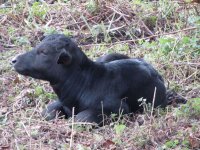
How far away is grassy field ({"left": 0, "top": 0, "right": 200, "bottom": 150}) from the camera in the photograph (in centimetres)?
686

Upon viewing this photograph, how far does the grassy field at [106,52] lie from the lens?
6.86m

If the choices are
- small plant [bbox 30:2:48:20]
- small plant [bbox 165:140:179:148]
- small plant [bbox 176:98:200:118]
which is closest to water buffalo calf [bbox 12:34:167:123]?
small plant [bbox 176:98:200:118]

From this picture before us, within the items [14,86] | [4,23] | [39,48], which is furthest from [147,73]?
[4,23]

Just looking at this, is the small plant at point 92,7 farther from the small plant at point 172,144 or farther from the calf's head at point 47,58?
the small plant at point 172,144

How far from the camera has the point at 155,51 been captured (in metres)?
10.0

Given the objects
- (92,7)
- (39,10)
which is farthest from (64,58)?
(39,10)

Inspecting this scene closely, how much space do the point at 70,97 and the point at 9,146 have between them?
56.1 inches

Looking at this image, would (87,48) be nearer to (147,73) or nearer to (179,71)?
(179,71)

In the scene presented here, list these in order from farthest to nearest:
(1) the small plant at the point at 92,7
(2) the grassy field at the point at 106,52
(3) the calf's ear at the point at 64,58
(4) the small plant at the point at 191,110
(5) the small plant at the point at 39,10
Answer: (5) the small plant at the point at 39,10
(1) the small plant at the point at 92,7
(3) the calf's ear at the point at 64,58
(4) the small plant at the point at 191,110
(2) the grassy field at the point at 106,52

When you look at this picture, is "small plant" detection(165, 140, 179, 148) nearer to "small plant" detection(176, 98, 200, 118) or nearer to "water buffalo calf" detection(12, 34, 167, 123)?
"small plant" detection(176, 98, 200, 118)

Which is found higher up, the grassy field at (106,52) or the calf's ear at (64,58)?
the calf's ear at (64,58)

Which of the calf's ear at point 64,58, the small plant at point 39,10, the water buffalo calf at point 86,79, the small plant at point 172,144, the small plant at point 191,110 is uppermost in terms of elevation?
the small plant at point 39,10

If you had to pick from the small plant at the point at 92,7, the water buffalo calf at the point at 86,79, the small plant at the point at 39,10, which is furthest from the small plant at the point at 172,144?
the small plant at the point at 39,10

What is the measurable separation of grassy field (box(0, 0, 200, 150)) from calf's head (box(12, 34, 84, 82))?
1.60 feet
